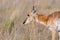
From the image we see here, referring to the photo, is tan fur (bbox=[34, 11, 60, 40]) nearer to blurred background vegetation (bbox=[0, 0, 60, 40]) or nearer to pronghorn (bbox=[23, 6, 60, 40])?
pronghorn (bbox=[23, 6, 60, 40])

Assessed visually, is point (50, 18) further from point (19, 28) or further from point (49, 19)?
point (19, 28)

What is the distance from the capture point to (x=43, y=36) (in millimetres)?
5148

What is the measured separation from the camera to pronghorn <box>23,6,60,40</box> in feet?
18.2

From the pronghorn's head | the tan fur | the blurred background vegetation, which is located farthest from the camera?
the pronghorn's head

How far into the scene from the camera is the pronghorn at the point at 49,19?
18.2 ft

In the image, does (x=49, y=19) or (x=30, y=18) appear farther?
(x=30, y=18)

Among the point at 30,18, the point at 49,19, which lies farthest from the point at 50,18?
the point at 30,18

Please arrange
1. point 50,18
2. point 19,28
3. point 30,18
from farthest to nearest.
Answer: point 30,18, point 50,18, point 19,28

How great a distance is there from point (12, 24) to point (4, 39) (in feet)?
3.11

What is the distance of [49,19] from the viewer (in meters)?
5.79

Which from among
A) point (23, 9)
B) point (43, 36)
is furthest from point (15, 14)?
point (43, 36)

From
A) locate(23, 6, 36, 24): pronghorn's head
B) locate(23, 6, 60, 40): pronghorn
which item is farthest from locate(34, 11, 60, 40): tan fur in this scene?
locate(23, 6, 36, 24): pronghorn's head

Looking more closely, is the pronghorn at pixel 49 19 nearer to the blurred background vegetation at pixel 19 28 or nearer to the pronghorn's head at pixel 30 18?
the pronghorn's head at pixel 30 18

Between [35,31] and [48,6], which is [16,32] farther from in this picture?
[48,6]
